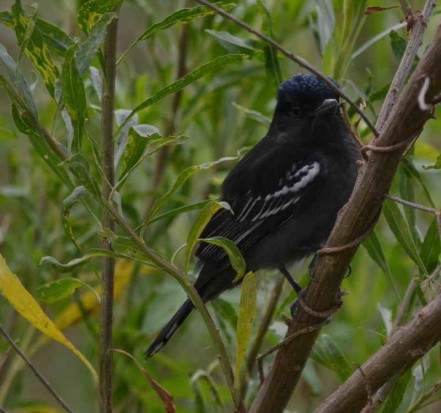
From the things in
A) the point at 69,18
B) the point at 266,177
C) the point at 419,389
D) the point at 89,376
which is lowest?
the point at 89,376

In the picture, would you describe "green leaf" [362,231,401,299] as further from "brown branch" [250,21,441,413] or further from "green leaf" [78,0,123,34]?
"green leaf" [78,0,123,34]

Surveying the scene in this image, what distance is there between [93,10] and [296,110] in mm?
1726

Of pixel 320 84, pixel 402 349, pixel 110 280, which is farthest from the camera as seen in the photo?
pixel 320 84

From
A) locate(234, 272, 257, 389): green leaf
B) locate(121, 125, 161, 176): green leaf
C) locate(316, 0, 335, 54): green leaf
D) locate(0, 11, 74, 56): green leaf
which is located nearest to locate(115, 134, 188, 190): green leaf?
locate(121, 125, 161, 176): green leaf

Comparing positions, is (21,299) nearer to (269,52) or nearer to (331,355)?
(331,355)

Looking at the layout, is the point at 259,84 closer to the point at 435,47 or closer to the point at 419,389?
the point at 419,389

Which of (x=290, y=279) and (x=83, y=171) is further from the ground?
(x=83, y=171)

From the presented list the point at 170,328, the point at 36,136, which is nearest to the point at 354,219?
the point at 36,136

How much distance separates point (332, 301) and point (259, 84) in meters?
2.03

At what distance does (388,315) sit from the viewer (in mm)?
2945

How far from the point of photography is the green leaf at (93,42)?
7.36ft

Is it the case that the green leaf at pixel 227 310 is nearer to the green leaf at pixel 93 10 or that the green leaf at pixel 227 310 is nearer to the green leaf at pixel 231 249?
the green leaf at pixel 231 249

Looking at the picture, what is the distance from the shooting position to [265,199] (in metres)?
3.81

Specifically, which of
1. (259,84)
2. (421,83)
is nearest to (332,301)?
(421,83)
